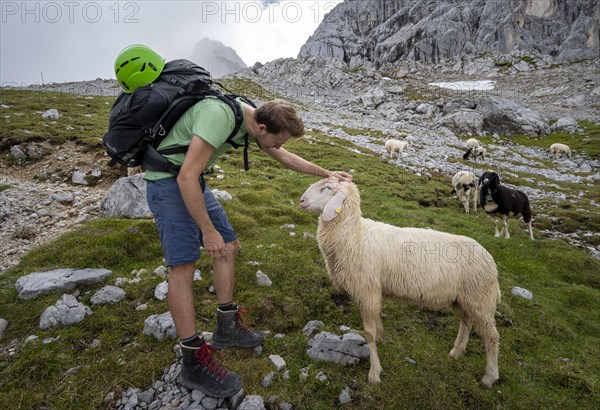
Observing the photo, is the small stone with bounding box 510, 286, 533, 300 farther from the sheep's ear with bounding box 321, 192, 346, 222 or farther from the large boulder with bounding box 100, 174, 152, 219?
the large boulder with bounding box 100, 174, 152, 219

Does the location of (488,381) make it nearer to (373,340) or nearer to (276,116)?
(373,340)

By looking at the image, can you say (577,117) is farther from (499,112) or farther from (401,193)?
(401,193)

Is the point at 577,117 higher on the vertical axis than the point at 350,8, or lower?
lower

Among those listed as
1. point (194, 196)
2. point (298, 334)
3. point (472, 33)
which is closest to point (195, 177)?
point (194, 196)

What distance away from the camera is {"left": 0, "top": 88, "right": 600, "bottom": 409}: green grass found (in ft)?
13.1

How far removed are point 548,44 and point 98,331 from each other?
17813cm

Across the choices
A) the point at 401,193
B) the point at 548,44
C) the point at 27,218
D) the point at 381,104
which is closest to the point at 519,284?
the point at 401,193

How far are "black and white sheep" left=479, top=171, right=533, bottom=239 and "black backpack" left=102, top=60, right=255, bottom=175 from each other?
11.9 meters

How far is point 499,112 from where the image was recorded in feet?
171

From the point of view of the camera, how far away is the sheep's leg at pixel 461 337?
5.05 meters

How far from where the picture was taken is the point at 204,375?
12.2ft

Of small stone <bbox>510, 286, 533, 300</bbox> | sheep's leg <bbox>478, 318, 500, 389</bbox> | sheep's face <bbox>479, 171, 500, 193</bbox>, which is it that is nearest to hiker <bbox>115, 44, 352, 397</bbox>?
sheep's leg <bbox>478, 318, 500, 389</bbox>

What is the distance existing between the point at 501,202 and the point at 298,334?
414 inches

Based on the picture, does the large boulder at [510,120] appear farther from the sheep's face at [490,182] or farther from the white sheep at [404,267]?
the white sheep at [404,267]
